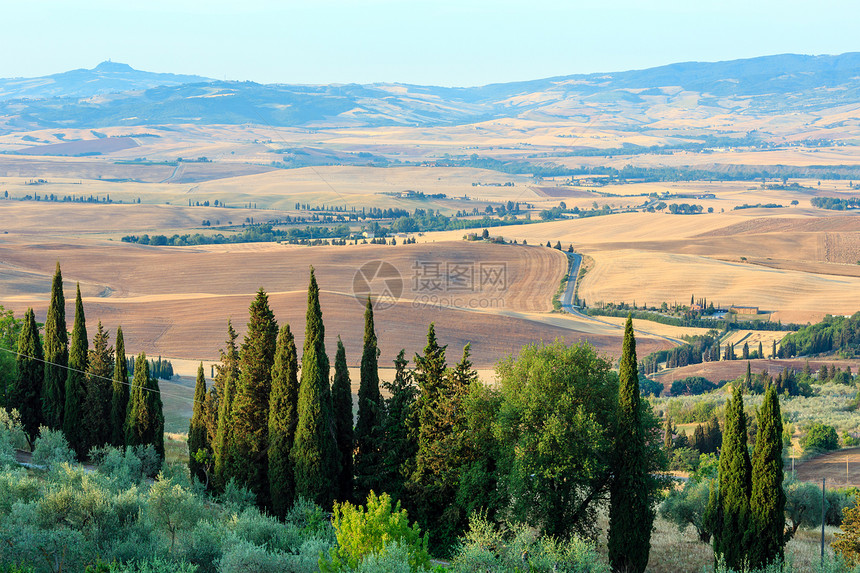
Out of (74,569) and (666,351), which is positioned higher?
(74,569)

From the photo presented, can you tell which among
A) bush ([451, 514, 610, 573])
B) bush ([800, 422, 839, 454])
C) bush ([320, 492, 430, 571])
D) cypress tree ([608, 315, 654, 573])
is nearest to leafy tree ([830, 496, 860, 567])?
cypress tree ([608, 315, 654, 573])

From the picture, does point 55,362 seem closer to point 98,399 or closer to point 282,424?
point 98,399

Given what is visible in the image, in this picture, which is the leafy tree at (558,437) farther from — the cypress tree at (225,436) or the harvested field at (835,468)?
the harvested field at (835,468)

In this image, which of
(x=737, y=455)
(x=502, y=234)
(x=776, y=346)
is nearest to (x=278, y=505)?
(x=737, y=455)

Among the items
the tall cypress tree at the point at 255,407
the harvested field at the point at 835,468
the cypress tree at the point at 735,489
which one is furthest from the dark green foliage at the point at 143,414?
the harvested field at the point at 835,468

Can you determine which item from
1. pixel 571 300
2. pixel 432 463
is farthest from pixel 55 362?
pixel 571 300

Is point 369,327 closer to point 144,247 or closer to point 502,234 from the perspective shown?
point 144,247
